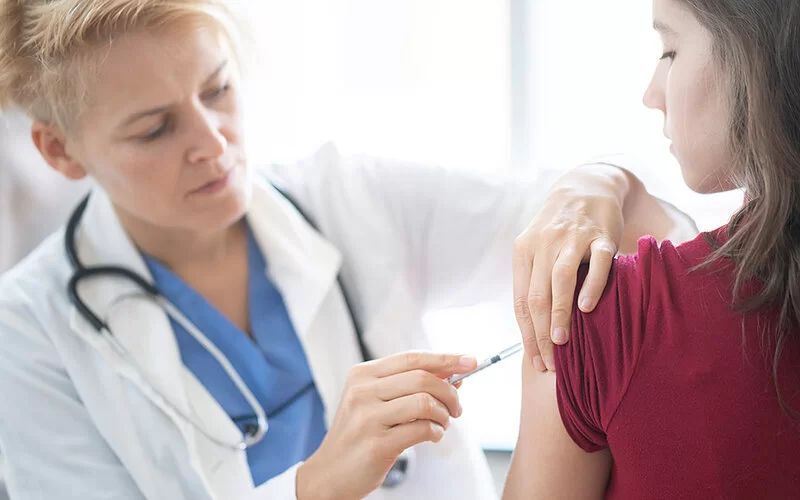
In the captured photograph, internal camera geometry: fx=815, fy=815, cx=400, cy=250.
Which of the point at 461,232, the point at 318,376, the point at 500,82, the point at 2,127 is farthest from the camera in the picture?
the point at 500,82

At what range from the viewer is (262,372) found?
1.26 m

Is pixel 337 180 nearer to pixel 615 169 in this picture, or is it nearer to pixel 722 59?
pixel 615 169

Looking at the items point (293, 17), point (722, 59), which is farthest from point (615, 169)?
point (293, 17)

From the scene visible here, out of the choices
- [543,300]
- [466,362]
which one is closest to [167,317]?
[466,362]

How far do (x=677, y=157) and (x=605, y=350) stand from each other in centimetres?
21

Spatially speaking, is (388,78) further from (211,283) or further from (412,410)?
(412,410)

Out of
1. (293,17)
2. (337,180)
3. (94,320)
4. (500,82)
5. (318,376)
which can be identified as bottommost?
(318,376)

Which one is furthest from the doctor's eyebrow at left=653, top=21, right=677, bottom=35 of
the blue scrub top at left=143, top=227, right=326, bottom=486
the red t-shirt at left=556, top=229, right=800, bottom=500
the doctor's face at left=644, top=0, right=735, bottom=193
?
the blue scrub top at left=143, top=227, right=326, bottom=486

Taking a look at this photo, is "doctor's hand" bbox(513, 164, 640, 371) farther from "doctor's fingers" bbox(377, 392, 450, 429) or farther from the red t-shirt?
"doctor's fingers" bbox(377, 392, 450, 429)

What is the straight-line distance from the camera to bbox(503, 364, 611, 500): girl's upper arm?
0.82 m

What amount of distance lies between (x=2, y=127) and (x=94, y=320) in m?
0.53

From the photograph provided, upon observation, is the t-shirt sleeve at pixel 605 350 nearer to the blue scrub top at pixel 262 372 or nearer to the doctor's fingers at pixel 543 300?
the doctor's fingers at pixel 543 300

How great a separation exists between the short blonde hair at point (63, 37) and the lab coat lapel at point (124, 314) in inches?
7.8

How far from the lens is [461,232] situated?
1.34 metres
